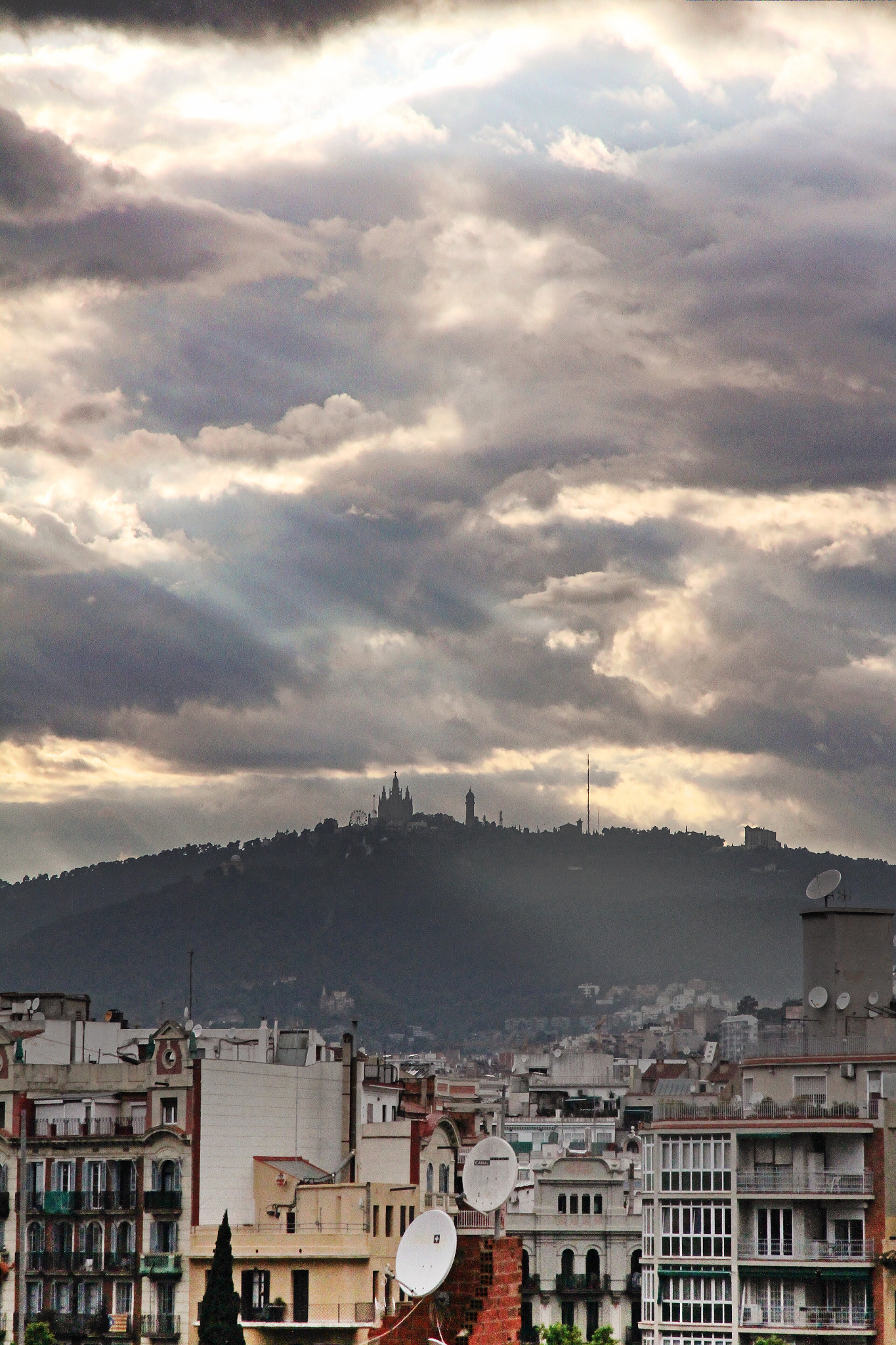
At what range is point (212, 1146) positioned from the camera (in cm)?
8900

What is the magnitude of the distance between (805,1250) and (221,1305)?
78.0 feet

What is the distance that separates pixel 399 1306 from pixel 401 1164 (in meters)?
48.5

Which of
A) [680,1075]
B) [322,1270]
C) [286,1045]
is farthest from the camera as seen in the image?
[680,1075]

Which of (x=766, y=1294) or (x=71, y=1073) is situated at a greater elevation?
(x=71, y=1073)

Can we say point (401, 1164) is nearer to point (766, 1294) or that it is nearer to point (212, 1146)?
point (212, 1146)

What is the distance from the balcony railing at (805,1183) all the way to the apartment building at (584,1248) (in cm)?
2716

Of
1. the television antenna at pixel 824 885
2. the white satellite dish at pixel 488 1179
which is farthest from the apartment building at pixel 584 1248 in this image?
the white satellite dish at pixel 488 1179

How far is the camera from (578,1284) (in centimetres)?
11731

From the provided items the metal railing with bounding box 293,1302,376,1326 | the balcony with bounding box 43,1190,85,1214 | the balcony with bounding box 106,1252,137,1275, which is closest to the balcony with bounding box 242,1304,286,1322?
the metal railing with bounding box 293,1302,376,1326

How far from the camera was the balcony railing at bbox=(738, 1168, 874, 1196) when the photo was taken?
287ft

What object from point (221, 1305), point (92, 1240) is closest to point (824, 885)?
point (92, 1240)

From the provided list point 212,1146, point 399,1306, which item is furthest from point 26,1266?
point 399,1306

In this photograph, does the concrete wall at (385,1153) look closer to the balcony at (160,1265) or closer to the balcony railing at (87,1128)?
the balcony railing at (87,1128)

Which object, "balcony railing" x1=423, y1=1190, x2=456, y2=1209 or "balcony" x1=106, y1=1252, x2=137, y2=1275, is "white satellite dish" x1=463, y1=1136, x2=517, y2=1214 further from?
"balcony railing" x1=423, y1=1190, x2=456, y2=1209
